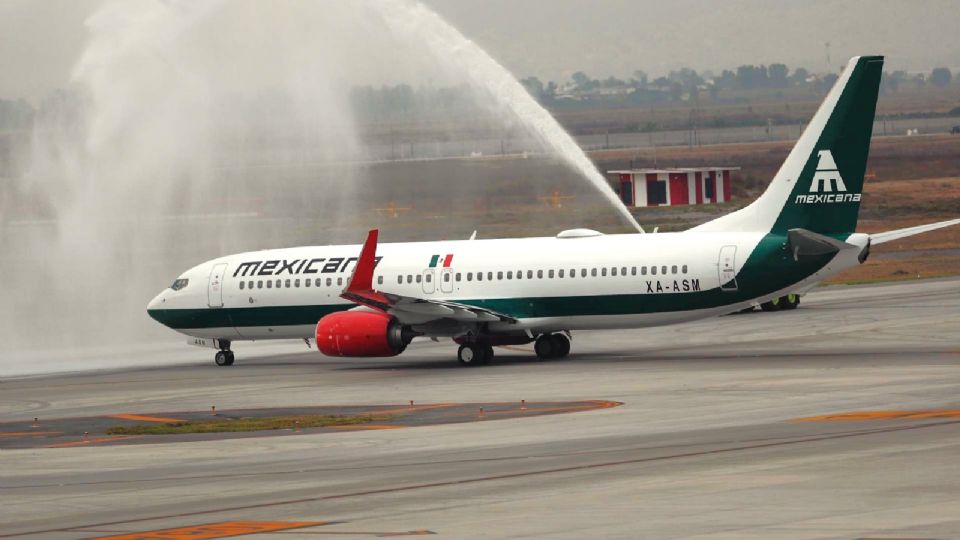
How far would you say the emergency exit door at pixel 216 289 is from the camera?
56844mm

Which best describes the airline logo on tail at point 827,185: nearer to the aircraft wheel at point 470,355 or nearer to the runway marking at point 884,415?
the aircraft wheel at point 470,355

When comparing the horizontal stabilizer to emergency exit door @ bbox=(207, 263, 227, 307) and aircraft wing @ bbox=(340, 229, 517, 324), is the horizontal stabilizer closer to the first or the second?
aircraft wing @ bbox=(340, 229, 517, 324)

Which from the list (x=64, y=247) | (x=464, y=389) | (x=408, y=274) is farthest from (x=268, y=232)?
(x=464, y=389)

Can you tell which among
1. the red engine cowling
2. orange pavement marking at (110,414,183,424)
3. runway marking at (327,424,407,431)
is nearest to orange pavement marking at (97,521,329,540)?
runway marking at (327,424,407,431)

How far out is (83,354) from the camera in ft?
211

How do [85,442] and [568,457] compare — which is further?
[85,442]

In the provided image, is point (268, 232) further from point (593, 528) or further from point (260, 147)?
point (593, 528)

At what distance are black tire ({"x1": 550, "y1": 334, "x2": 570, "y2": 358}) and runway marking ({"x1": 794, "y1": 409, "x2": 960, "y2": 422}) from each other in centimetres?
2071

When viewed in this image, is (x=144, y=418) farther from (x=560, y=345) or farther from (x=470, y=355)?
(x=560, y=345)

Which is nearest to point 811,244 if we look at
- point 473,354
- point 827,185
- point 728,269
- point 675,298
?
point 827,185

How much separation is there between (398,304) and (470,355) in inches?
127

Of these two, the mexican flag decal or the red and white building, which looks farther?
the red and white building

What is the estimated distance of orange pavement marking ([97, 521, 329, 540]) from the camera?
2109 centimetres

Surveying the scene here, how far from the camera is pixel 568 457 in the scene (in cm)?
2755
